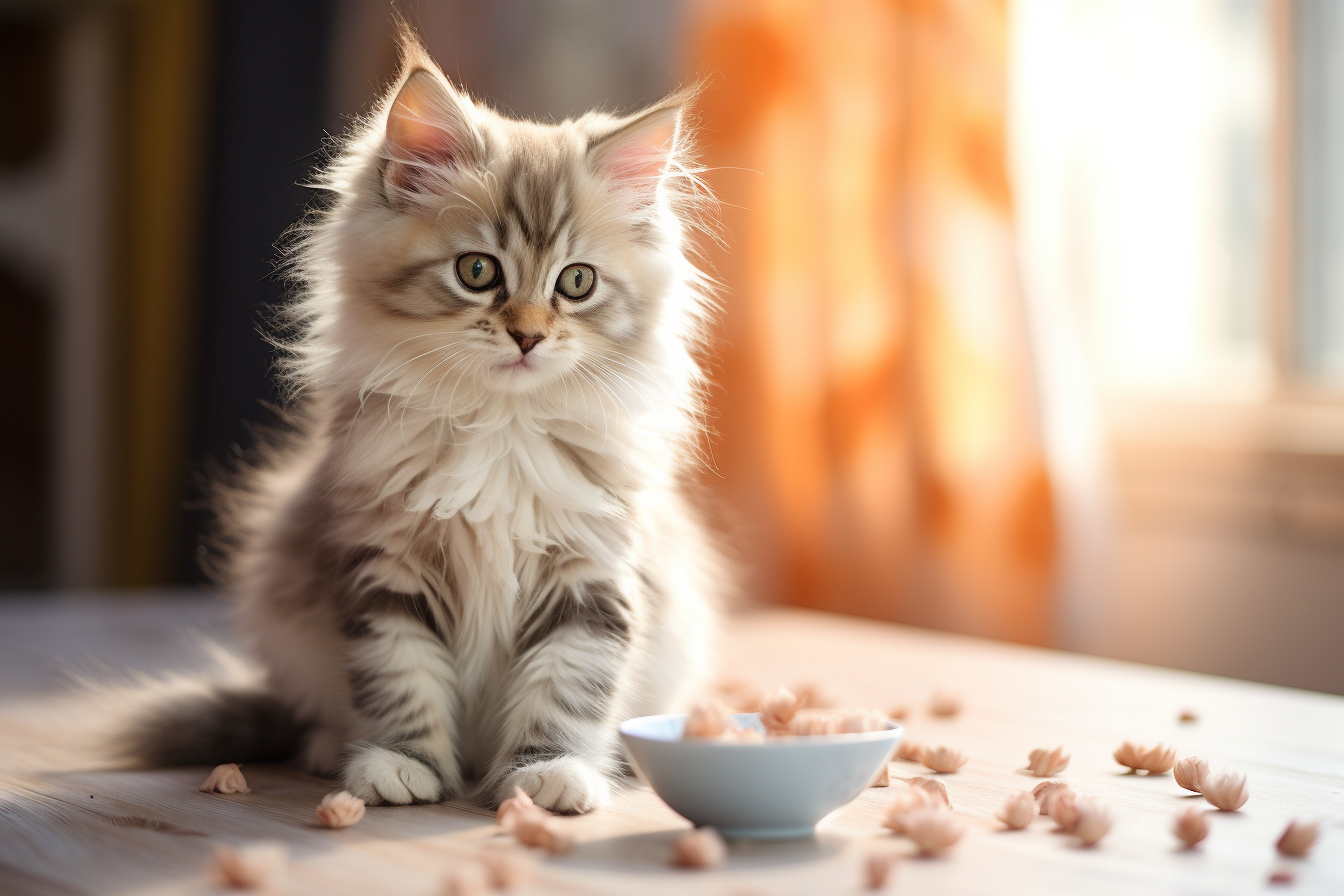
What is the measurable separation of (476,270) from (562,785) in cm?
50

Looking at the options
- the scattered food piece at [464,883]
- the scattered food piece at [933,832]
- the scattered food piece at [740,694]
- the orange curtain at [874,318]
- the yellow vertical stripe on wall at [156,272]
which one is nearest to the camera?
the scattered food piece at [464,883]

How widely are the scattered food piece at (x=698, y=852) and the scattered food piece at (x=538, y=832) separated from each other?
89mm

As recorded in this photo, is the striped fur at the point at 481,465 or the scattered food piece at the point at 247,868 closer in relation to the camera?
the scattered food piece at the point at 247,868

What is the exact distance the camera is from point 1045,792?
43.3 inches

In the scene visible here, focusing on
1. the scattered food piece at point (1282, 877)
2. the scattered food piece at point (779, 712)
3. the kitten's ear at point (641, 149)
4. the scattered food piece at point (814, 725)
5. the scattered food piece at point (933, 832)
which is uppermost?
the kitten's ear at point (641, 149)

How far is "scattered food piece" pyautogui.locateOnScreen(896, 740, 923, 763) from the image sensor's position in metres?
1.29

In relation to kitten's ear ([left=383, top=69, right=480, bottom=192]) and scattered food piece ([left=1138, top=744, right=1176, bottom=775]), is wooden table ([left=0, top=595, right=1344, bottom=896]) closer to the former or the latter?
scattered food piece ([left=1138, top=744, right=1176, bottom=775])

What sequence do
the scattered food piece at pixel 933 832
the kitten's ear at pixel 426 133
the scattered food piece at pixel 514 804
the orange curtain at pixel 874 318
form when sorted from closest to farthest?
the scattered food piece at pixel 933 832
the scattered food piece at pixel 514 804
the kitten's ear at pixel 426 133
the orange curtain at pixel 874 318

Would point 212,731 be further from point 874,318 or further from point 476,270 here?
point 874,318

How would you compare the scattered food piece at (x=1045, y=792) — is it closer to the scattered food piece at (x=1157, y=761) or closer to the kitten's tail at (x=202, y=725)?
the scattered food piece at (x=1157, y=761)

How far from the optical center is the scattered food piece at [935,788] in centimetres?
108

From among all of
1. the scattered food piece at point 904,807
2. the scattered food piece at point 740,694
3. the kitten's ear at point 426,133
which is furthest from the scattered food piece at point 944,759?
the kitten's ear at point 426,133

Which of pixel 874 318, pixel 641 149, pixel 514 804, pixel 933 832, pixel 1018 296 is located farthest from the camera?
pixel 874 318

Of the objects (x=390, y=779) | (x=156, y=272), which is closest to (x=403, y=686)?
(x=390, y=779)
